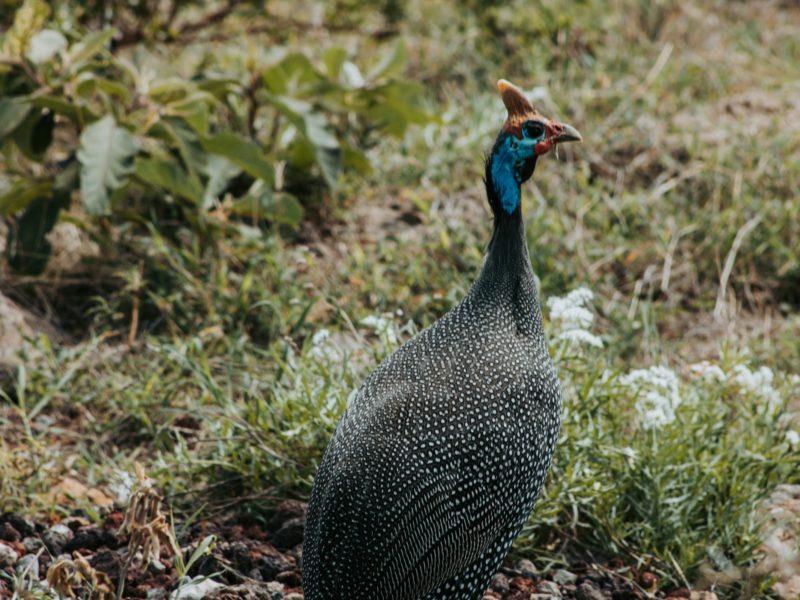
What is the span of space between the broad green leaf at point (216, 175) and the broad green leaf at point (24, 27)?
833mm

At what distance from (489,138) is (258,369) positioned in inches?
78.7

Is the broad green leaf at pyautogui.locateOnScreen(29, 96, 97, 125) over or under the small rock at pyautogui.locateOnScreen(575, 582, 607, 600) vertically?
over

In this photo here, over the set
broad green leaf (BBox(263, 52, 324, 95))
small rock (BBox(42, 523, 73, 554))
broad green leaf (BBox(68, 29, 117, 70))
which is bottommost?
small rock (BBox(42, 523, 73, 554))

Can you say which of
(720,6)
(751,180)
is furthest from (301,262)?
(720,6)

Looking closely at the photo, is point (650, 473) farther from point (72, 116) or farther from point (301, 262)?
point (72, 116)

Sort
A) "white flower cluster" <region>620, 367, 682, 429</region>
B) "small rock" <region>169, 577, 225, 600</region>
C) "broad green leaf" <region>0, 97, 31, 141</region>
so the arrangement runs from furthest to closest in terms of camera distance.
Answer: "broad green leaf" <region>0, 97, 31, 141</region> → "white flower cluster" <region>620, 367, 682, 429</region> → "small rock" <region>169, 577, 225, 600</region>

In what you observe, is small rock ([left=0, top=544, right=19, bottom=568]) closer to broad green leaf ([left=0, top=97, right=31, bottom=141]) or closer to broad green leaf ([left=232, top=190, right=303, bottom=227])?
broad green leaf ([left=0, top=97, right=31, bottom=141])

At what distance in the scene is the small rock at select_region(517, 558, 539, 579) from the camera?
3635 mm

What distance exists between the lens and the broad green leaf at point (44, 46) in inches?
190

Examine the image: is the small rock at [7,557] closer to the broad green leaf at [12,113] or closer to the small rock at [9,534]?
the small rock at [9,534]

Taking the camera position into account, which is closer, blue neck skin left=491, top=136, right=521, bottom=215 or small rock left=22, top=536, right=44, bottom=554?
blue neck skin left=491, top=136, right=521, bottom=215

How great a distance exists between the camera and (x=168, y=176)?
16.0 ft

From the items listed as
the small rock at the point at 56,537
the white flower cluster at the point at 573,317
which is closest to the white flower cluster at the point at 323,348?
the white flower cluster at the point at 573,317

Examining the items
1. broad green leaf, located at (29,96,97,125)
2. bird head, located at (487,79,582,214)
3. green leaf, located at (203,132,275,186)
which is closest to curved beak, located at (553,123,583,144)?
bird head, located at (487,79,582,214)
